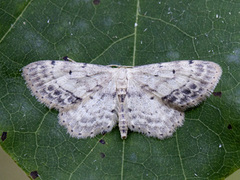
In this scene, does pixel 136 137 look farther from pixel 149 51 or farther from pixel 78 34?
pixel 78 34

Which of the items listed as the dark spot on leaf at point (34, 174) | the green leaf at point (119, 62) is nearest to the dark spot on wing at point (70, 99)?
the green leaf at point (119, 62)

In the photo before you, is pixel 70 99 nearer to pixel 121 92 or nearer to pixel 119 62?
pixel 121 92

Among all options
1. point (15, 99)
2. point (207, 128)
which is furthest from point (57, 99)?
A: point (207, 128)

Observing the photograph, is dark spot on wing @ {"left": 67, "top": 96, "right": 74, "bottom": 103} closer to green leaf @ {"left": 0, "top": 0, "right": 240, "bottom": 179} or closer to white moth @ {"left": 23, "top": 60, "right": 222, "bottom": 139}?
white moth @ {"left": 23, "top": 60, "right": 222, "bottom": 139}

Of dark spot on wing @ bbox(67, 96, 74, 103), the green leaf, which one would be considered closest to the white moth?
dark spot on wing @ bbox(67, 96, 74, 103)

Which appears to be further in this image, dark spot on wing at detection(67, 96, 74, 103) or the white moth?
dark spot on wing at detection(67, 96, 74, 103)

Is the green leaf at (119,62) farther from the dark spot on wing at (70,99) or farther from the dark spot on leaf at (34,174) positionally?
the dark spot on wing at (70,99)
